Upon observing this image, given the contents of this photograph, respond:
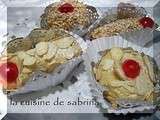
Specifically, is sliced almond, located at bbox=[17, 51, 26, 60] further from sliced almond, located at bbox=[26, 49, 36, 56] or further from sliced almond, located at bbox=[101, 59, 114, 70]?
sliced almond, located at bbox=[101, 59, 114, 70]

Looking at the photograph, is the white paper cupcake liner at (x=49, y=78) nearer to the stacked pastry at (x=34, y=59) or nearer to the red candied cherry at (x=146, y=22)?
the stacked pastry at (x=34, y=59)

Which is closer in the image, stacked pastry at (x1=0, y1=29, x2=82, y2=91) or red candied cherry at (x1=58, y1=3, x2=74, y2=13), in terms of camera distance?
stacked pastry at (x1=0, y1=29, x2=82, y2=91)

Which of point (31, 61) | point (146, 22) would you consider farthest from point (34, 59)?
point (146, 22)

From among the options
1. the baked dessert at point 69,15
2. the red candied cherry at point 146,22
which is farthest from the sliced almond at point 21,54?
the red candied cherry at point 146,22

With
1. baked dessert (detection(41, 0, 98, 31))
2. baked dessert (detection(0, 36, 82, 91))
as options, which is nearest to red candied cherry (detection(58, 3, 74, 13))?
baked dessert (detection(41, 0, 98, 31))

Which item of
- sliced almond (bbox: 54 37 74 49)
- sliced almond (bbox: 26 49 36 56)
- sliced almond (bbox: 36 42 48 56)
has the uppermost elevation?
sliced almond (bbox: 54 37 74 49)

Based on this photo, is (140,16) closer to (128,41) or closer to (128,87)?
(128,41)
